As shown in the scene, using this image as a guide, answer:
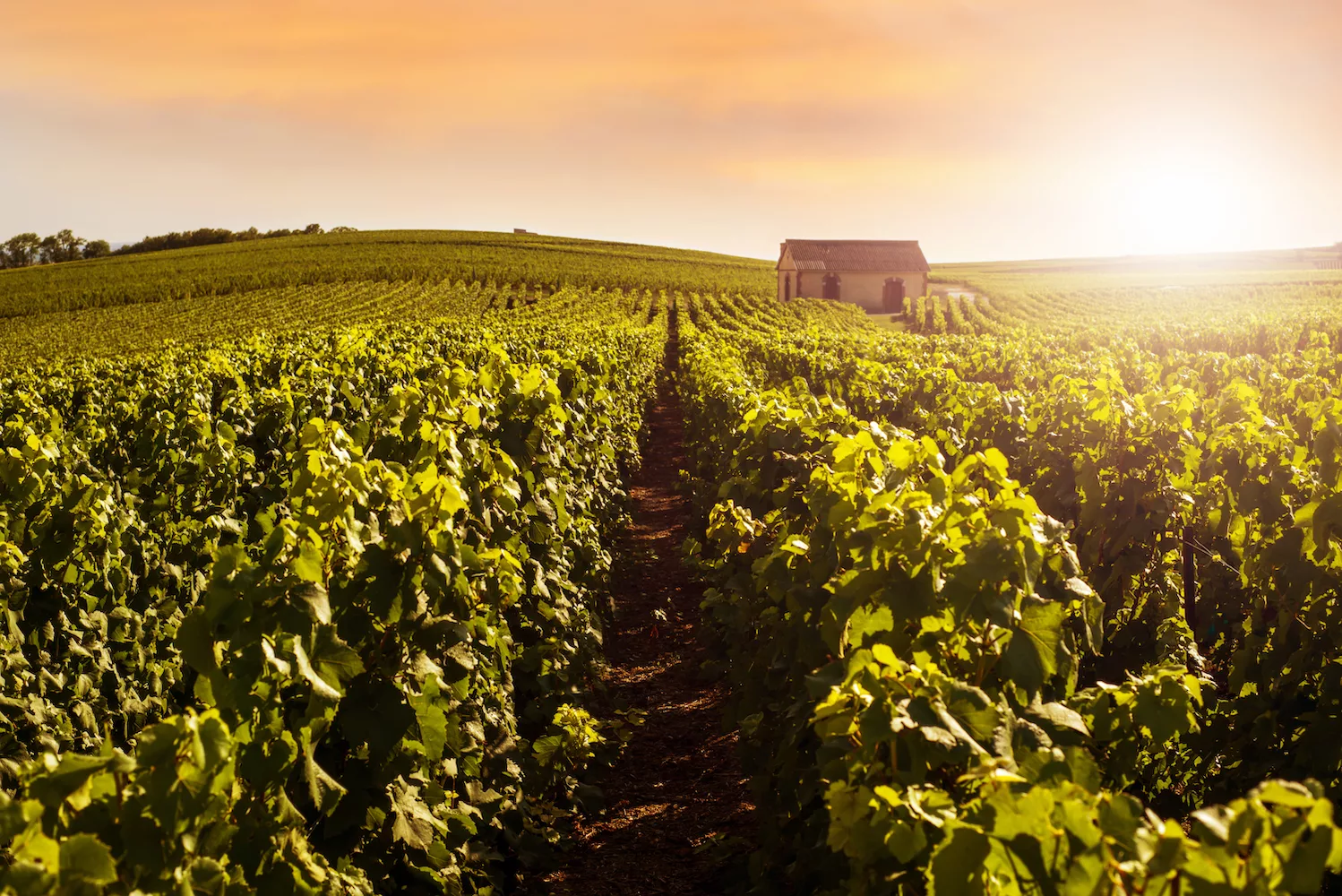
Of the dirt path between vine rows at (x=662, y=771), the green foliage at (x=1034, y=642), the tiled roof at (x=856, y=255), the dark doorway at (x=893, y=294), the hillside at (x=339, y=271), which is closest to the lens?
the green foliage at (x=1034, y=642)

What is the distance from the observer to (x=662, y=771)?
5805mm

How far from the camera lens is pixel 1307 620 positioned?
14.1 feet

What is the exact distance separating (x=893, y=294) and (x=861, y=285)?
7.79 ft

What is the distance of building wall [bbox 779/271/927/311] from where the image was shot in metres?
64.3

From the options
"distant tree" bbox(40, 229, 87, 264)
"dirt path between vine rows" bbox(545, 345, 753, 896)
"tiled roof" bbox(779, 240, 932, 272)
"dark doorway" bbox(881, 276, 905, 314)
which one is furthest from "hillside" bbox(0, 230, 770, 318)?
"dirt path between vine rows" bbox(545, 345, 753, 896)

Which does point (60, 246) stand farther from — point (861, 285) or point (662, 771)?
point (662, 771)

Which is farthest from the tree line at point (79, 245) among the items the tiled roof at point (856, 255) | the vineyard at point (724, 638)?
the vineyard at point (724, 638)

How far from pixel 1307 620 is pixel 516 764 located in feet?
12.9

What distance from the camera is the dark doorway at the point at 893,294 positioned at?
63.6 meters

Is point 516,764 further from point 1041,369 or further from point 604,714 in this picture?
point 1041,369

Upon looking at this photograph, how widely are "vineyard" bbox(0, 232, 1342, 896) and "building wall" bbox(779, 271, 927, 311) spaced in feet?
179

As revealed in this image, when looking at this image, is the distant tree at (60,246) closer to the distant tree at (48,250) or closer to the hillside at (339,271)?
the distant tree at (48,250)

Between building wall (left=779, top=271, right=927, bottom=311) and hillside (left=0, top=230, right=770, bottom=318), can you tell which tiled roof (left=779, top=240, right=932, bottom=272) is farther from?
hillside (left=0, top=230, right=770, bottom=318)

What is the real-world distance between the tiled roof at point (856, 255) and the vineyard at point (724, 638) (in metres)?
55.5
